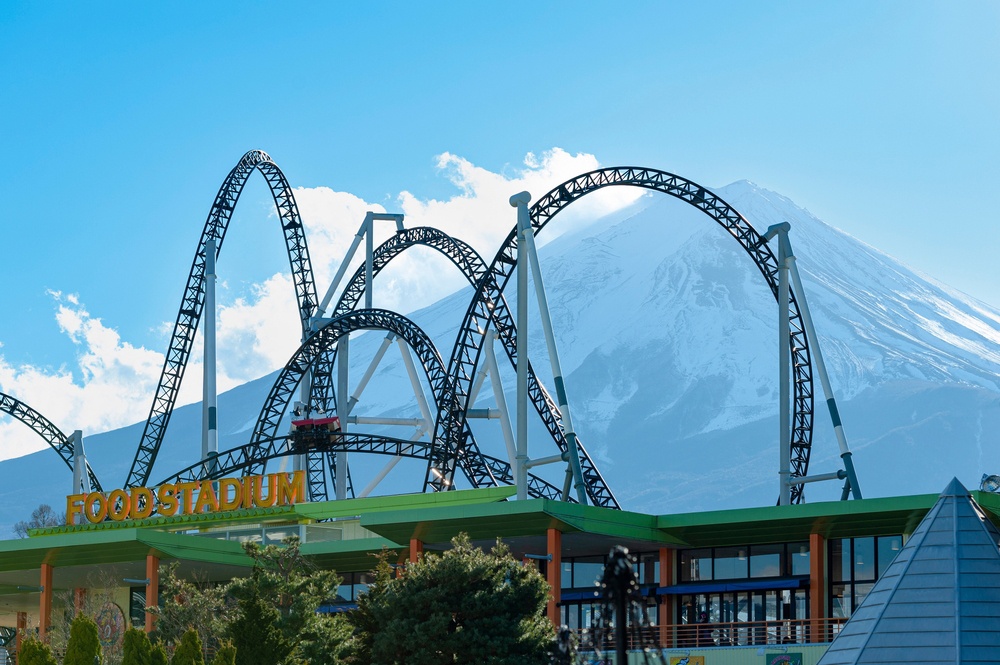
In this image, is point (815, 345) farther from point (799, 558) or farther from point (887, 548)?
point (887, 548)

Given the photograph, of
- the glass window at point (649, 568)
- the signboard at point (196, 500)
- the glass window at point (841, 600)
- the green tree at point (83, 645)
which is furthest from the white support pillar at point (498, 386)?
the green tree at point (83, 645)

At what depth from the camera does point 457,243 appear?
62406 mm

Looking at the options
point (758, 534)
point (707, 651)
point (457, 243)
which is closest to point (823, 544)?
point (758, 534)

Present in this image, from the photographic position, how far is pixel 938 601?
26062mm

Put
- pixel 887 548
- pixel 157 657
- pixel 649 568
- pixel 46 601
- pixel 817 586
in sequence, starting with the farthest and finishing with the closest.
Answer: pixel 46 601
pixel 649 568
pixel 887 548
pixel 817 586
pixel 157 657

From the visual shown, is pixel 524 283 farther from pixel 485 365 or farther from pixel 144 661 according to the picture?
pixel 144 661

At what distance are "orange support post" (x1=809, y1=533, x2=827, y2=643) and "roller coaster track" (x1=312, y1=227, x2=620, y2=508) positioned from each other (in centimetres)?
1282

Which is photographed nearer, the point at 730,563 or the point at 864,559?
the point at 864,559

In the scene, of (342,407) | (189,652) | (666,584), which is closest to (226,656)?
(189,652)

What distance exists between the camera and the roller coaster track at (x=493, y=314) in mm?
54125

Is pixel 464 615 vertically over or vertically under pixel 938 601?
under

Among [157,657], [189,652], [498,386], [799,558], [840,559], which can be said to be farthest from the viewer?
[498,386]

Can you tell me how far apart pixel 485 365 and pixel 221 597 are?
827 inches

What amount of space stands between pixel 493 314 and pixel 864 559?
1903 centimetres
